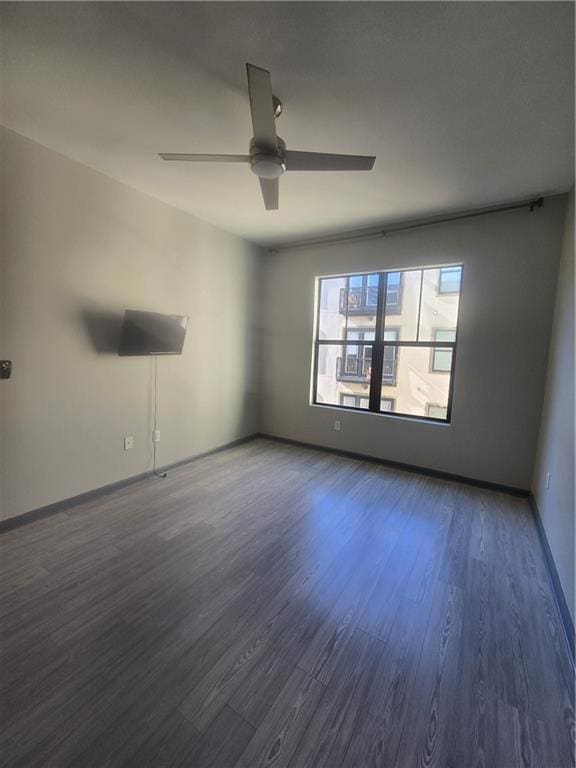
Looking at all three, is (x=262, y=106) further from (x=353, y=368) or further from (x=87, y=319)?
(x=353, y=368)

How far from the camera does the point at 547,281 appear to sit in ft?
9.38

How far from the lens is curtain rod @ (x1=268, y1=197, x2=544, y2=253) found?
286cm

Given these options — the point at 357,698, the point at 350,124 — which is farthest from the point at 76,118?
the point at 357,698

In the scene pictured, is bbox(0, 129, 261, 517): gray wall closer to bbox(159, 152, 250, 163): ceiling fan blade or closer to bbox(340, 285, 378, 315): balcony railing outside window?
bbox(159, 152, 250, 163): ceiling fan blade

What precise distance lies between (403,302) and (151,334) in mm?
2768

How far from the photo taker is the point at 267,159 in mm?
1719

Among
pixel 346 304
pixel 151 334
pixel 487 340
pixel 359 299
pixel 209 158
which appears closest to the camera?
pixel 209 158

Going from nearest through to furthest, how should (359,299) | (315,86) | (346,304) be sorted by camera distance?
(315,86) < (359,299) < (346,304)

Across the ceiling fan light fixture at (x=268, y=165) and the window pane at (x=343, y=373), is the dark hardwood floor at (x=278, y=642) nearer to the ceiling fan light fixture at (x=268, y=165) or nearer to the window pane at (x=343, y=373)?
the window pane at (x=343, y=373)

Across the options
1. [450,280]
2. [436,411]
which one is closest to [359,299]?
[450,280]

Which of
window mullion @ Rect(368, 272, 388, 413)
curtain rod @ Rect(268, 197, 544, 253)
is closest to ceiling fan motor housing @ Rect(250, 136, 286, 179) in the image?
curtain rod @ Rect(268, 197, 544, 253)

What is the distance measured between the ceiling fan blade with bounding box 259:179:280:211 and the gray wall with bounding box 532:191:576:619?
7.11ft

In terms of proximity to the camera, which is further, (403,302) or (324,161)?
(403,302)

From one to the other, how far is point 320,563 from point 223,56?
2807 mm
